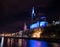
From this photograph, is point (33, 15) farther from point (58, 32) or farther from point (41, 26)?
point (58, 32)

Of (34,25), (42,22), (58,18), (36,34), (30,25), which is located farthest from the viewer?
(30,25)

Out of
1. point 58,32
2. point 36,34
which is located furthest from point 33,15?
point 58,32

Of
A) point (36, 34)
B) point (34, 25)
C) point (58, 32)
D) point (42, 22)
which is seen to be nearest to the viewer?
Result: point (58, 32)

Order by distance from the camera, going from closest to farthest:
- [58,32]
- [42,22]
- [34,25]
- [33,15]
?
[58,32] → [42,22] → [34,25] → [33,15]

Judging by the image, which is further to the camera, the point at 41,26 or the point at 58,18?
the point at 41,26

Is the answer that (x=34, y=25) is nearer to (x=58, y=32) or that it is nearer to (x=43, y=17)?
(x=43, y=17)

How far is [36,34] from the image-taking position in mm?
103688

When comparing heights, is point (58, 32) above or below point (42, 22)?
below

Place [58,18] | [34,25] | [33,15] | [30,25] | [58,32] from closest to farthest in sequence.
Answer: [58,32], [58,18], [34,25], [30,25], [33,15]

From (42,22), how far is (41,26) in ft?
22.5

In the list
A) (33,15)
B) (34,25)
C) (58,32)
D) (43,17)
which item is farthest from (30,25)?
(58,32)

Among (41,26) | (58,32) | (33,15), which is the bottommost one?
(58,32)

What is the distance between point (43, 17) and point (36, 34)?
46.3 ft

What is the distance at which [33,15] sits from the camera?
15875cm
